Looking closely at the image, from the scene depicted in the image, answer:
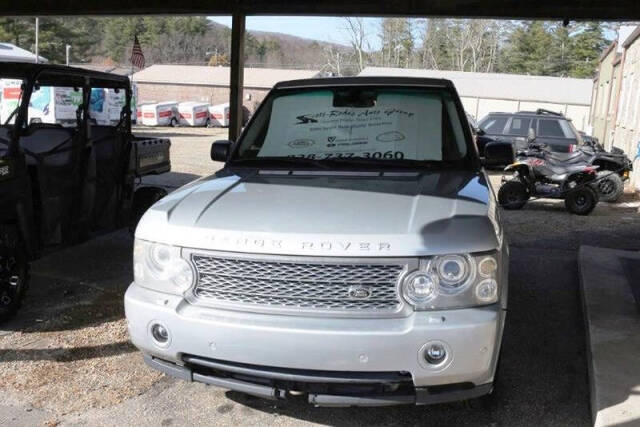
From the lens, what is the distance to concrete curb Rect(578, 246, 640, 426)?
11.3 ft

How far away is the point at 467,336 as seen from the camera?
2865mm

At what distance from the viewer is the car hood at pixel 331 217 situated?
9.73 feet

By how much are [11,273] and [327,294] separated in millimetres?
3219

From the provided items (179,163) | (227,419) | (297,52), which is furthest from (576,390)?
(297,52)

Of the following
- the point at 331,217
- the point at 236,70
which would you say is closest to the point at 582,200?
the point at 236,70

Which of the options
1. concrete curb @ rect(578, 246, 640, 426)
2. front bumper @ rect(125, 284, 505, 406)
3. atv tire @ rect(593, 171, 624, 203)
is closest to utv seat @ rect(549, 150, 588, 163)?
atv tire @ rect(593, 171, 624, 203)

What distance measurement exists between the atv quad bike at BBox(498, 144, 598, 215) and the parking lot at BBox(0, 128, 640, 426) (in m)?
4.61

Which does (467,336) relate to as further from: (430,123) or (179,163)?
(179,163)

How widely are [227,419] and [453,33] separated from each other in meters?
87.4

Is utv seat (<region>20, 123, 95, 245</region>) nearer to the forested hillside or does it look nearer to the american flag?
the american flag

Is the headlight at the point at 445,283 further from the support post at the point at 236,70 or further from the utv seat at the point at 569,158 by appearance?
the utv seat at the point at 569,158

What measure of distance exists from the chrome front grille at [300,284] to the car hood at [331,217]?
9cm

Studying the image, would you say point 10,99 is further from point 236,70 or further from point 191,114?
point 191,114

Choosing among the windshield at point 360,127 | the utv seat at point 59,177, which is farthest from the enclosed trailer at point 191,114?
the windshield at point 360,127
